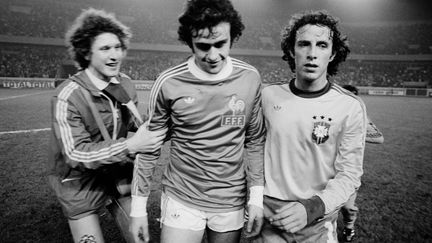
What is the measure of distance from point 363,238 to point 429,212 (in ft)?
4.75

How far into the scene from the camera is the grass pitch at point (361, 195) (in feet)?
11.6

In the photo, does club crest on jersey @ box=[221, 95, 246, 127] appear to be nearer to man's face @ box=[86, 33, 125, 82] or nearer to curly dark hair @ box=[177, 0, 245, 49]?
curly dark hair @ box=[177, 0, 245, 49]

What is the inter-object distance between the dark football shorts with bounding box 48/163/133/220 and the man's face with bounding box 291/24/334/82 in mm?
1709

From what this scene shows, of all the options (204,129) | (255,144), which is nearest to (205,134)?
(204,129)

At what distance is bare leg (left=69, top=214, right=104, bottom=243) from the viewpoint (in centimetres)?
234

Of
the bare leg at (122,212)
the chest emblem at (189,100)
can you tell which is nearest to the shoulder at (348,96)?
the chest emblem at (189,100)

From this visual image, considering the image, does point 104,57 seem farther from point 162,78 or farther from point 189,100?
point 189,100

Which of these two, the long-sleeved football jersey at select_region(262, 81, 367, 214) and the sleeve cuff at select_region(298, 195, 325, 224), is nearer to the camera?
the sleeve cuff at select_region(298, 195, 325, 224)

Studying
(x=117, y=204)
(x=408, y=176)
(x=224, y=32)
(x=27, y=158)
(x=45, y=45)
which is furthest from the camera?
(x=45, y=45)

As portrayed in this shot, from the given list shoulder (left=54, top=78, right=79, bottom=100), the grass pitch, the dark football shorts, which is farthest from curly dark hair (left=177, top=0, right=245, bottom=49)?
the grass pitch

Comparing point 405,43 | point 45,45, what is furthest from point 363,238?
point 405,43

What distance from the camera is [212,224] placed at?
6.83 feet

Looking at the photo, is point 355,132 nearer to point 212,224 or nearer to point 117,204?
point 212,224

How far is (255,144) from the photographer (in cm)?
219
